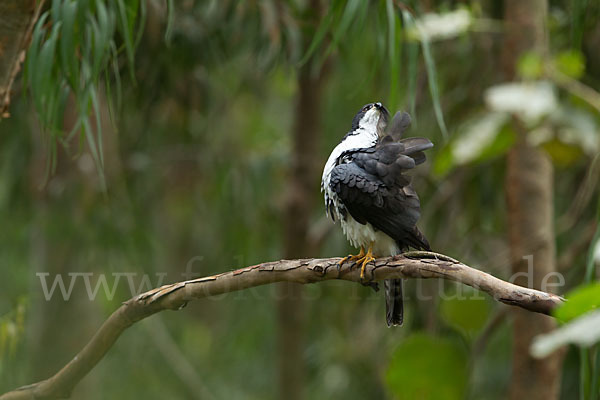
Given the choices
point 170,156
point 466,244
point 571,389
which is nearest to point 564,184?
point 466,244

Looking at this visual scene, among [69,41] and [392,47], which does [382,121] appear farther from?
[69,41]

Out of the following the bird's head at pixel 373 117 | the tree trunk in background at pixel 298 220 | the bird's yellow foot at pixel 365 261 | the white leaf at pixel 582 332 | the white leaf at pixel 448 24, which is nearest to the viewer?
the white leaf at pixel 582 332

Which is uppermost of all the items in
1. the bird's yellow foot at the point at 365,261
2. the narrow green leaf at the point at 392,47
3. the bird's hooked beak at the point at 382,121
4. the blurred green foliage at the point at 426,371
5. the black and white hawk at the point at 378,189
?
the narrow green leaf at the point at 392,47

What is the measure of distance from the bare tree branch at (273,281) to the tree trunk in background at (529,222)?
161 cm

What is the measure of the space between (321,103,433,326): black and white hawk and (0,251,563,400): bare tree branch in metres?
0.14

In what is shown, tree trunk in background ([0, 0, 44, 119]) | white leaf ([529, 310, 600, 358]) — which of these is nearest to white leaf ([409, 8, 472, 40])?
tree trunk in background ([0, 0, 44, 119])

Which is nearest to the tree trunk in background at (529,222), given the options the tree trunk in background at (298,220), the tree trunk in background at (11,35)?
the tree trunk in background at (298,220)

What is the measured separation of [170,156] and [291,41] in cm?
135

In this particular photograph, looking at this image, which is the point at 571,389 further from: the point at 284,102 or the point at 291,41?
the point at 284,102

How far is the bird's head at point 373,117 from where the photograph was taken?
233 cm

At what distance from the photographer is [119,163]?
15.0 feet

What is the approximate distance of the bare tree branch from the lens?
1651 millimetres

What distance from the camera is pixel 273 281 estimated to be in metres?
1.91

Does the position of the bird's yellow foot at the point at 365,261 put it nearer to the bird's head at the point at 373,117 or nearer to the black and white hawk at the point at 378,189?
the black and white hawk at the point at 378,189
